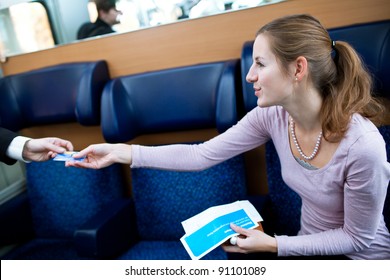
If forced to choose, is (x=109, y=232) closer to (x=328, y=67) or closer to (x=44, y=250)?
(x=44, y=250)

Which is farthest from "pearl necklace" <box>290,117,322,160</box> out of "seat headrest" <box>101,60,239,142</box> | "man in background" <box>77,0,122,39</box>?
"man in background" <box>77,0,122,39</box>

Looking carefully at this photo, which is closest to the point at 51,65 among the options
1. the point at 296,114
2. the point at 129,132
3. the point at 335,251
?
the point at 129,132

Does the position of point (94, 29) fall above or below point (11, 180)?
above

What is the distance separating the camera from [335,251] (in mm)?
971

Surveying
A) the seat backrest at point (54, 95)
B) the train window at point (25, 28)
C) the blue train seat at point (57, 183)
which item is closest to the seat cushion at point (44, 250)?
the blue train seat at point (57, 183)

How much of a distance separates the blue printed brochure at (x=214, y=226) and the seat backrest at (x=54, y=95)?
2.29ft

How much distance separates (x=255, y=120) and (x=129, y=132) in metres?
0.56

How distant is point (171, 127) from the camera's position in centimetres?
144

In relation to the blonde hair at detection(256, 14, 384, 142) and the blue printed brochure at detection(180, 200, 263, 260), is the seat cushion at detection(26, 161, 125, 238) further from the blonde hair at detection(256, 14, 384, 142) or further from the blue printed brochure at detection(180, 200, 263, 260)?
the blonde hair at detection(256, 14, 384, 142)

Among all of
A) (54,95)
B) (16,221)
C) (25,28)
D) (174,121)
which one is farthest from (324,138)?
(16,221)

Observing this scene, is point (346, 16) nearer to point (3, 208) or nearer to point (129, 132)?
point (129, 132)

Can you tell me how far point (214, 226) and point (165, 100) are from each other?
1.96 ft

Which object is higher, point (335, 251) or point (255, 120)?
point (255, 120)

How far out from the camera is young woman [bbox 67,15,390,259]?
895 mm
